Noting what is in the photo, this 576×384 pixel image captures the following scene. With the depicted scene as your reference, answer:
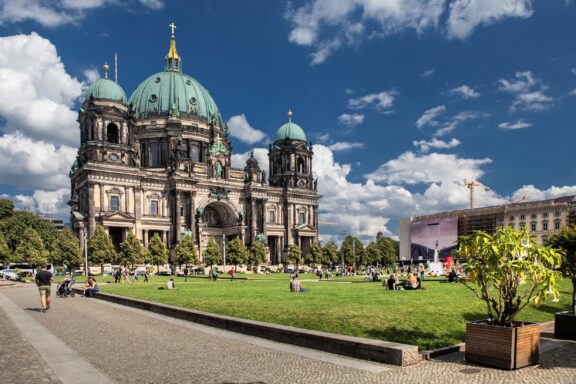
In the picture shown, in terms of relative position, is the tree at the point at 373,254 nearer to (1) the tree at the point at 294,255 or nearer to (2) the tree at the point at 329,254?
(2) the tree at the point at 329,254

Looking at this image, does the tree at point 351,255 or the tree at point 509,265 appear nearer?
the tree at point 509,265

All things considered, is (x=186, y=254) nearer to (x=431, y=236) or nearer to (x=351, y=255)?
(x=351, y=255)

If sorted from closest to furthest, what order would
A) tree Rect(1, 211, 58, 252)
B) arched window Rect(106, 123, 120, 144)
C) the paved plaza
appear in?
the paved plaza
arched window Rect(106, 123, 120, 144)
tree Rect(1, 211, 58, 252)

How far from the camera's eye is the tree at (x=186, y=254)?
72000mm

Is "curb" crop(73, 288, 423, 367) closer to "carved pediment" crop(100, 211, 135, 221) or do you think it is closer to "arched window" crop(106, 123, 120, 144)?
"carved pediment" crop(100, 211, 135, 221)

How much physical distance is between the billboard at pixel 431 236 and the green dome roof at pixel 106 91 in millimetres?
84901

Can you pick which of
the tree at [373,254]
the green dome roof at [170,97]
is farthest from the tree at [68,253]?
the tree at [373,254]

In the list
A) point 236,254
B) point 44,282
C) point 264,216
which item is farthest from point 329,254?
point 44,282

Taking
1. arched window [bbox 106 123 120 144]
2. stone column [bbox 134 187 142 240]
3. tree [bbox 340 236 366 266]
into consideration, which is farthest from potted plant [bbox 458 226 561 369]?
tree [bbox 340 236 366 266]

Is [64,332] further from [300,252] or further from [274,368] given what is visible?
[300,252]

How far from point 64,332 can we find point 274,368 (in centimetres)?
823

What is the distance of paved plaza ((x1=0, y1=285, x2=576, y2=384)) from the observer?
8.98 m

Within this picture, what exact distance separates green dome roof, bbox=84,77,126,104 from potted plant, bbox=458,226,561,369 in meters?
79.7

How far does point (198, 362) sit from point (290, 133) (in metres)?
98.0
